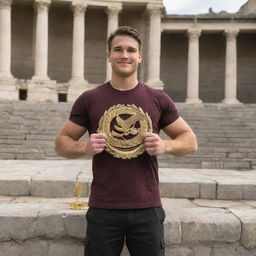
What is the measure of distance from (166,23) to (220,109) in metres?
13.8

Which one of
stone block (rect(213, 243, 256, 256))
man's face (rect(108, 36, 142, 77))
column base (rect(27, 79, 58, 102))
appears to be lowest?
stone block (rect(213, 243, 256, 256))

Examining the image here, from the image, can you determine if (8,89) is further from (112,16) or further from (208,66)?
(208,66)

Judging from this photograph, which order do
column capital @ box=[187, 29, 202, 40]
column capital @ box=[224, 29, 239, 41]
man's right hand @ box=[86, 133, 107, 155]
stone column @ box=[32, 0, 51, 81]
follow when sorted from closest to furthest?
man's right hand @ box=[86, 133, 107, 155], stone column @ box=[32, 0, 51, 81], column capital @ box=[187, 29, 202, 40], column capital @ box=[224, 29, 239, 41]

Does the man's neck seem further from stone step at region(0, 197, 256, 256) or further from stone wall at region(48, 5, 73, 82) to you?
stone wall at region(48, 5, 73, 82)

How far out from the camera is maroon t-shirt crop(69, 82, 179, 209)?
3312 millimetres

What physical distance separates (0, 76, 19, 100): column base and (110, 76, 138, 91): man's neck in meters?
26.1

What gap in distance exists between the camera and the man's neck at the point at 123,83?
3.48 metres

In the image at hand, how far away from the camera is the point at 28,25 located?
109 ft

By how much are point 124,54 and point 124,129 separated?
0.67m

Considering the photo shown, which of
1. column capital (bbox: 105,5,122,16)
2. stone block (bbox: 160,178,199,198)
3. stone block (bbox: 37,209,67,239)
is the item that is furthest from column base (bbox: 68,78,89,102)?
stone block (bbox: 37,209,67,239)

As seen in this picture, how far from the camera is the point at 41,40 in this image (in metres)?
29.5

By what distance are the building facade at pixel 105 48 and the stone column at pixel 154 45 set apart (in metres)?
0.05

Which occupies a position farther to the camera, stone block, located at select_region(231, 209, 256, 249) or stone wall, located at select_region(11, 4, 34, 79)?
stone wall, located at select_region(11, 4, 34, 79)

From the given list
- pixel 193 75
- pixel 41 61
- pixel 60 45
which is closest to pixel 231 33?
pixel 193 75
